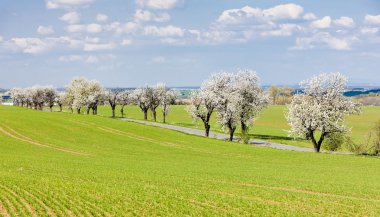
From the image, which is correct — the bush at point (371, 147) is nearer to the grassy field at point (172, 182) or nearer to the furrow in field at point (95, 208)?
the grassy field at point (172, 182)

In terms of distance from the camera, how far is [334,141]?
89750 millimetres

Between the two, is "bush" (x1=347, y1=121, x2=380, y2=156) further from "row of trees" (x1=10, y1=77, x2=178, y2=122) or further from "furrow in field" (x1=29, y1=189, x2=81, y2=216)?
"row of trees" (x1=10, y1=77, x2=178, y2=122)

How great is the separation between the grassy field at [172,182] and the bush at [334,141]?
606 inches

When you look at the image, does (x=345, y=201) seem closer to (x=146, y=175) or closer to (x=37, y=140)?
(x=146, y=175)

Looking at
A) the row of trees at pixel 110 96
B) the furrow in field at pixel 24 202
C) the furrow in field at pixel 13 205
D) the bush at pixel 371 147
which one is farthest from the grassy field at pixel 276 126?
the furrow in field at pixel 13 205

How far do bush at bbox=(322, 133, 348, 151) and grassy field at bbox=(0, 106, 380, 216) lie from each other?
15.4 m

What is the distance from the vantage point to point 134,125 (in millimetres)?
102438

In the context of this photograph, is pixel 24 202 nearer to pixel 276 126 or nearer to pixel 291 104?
pixel 291 104

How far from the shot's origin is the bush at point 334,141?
8612cm

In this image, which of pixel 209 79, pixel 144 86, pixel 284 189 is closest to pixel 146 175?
pixel 284 189

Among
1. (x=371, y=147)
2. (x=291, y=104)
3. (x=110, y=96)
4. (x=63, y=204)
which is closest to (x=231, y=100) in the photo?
(x=291, y=104)

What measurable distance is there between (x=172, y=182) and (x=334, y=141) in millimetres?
61253

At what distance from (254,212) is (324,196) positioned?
1023cm

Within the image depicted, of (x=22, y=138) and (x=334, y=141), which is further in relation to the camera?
(x=334, y=141)
